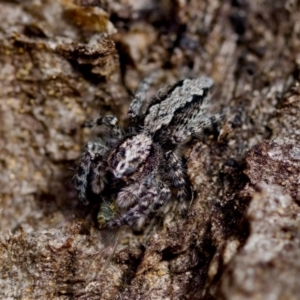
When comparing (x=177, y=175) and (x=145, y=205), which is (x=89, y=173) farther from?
(x=177, y=175)

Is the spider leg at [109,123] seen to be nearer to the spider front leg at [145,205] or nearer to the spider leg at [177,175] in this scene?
the spider leg at [177,175]

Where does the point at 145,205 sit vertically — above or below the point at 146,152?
below

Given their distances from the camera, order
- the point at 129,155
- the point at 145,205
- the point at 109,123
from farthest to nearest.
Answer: the point at 109,123, the point at 129,155, the point at 145,205

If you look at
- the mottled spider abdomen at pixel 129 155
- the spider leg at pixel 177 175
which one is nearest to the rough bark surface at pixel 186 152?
the spider leg at pixel 177 175

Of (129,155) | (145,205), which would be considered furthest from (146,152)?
(145,205)

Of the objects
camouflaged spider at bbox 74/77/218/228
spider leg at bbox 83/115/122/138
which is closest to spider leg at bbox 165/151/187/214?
camouflaged spider at bbox 74/77/218/228

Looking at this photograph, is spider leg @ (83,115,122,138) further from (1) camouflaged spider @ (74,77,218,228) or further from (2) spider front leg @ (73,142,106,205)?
(2) spider front leg @ (73,142,106,205)

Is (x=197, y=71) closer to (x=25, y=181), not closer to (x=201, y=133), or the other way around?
(x=201, y=133)
